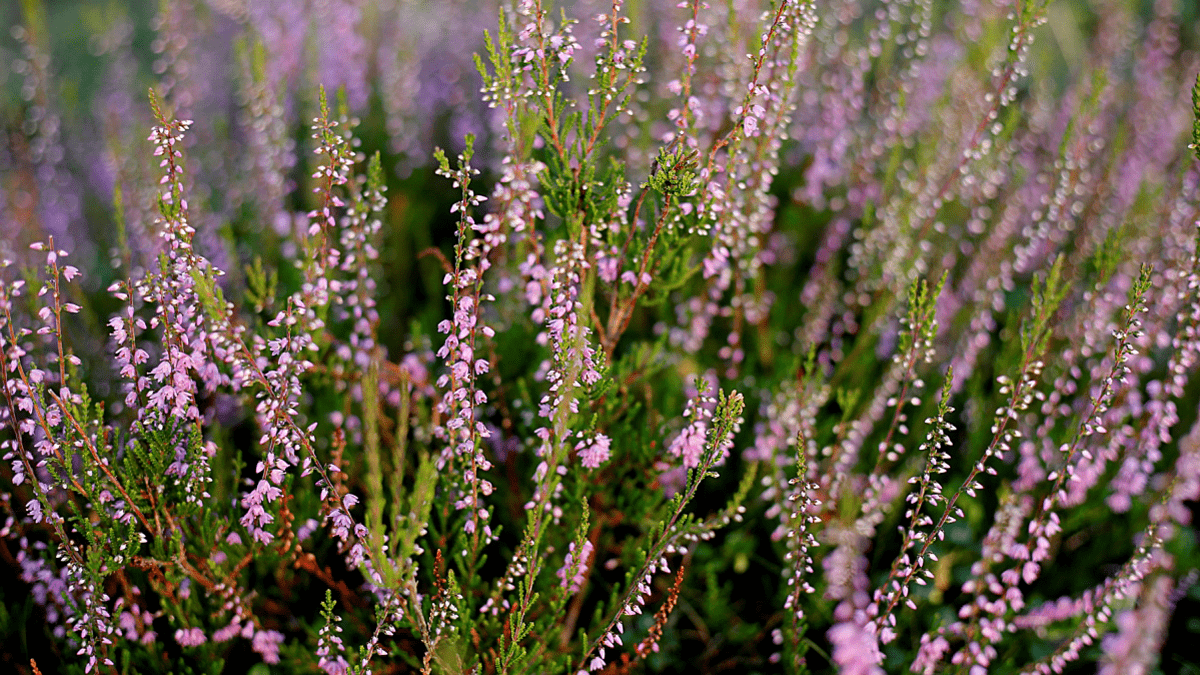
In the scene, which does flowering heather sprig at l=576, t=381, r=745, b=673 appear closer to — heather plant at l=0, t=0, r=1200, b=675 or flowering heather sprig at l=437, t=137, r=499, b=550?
heather plant at l=0, t=0, r=1200, b=675

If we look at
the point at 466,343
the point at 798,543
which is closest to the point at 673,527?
the point at 798,543

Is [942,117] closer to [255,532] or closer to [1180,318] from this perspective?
[1180,318]

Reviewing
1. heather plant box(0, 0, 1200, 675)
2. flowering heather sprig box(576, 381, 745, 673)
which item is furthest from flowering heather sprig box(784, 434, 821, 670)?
flowering heather sprig box(576, 381, 745, 673)

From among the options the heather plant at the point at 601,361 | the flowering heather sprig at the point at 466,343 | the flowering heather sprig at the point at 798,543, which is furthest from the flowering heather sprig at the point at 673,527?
the flowering heather sprig at the point at 466,343

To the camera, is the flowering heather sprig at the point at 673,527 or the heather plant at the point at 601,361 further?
the heather plant at the point at 601,361

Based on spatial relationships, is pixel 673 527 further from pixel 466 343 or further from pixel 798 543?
pixel 466 343

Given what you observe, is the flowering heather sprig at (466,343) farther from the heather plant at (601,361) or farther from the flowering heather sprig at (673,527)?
the flowering heather sprig at (673,527)

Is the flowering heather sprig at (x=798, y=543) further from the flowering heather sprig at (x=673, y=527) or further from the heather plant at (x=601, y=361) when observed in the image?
the flowering heather sprig at (x=673, y=527)

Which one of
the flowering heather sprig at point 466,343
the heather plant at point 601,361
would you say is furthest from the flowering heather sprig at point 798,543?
the flowering heather sprig at point 466,343

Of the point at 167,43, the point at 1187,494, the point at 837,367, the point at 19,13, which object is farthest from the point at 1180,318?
the point at 19,13
